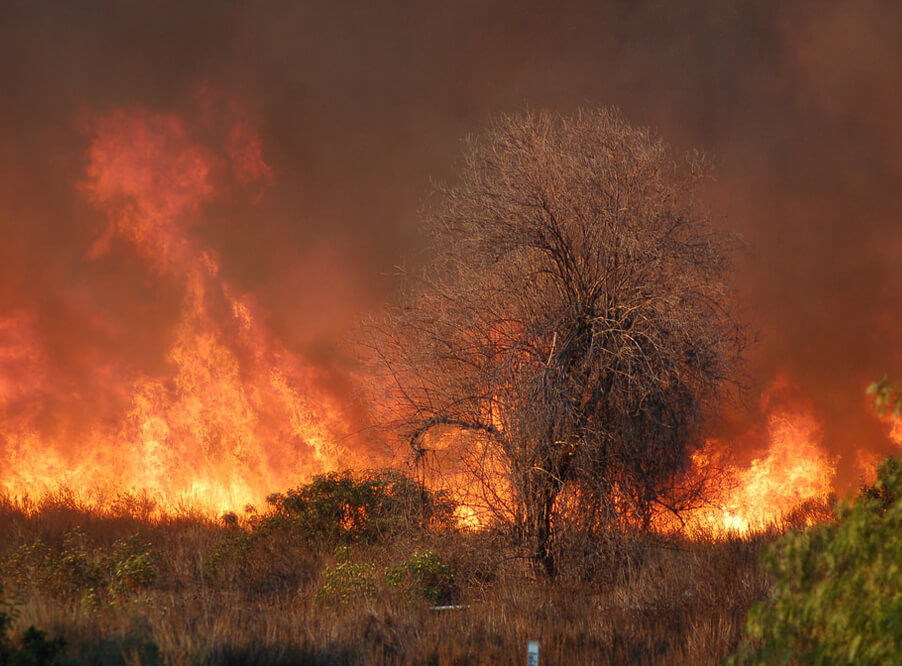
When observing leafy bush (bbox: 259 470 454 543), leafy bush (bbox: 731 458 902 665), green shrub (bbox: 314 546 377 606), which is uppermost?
leafy bush (bbox: 259 470 454 543)

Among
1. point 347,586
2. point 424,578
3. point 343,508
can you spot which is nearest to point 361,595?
point 347,586

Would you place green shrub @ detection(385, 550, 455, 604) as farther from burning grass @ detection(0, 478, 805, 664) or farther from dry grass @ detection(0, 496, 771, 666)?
dry grass @ detection(0, 496, 771, 666)

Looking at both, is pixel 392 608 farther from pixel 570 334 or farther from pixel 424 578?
pixel 570 334

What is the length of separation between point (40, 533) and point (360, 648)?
8.90 m

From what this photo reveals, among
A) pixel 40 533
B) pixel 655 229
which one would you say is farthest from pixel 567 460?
pixel 40 533

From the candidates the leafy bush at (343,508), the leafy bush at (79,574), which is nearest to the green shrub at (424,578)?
the leafy bush at (343,508)

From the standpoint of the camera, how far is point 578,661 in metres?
8.30

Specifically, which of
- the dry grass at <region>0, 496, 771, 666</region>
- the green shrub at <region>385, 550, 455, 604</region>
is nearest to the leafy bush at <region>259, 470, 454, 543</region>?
the dry grass at <region>0, 496, 771, 666</region>

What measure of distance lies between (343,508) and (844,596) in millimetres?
10685

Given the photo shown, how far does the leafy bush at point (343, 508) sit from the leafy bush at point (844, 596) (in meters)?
8.52

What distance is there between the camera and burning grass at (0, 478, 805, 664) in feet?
27.0

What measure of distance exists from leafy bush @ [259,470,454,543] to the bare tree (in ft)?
4.19

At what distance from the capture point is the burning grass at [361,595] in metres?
8.22

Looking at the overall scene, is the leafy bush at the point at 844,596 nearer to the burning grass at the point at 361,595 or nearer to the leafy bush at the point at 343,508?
the burning grass at the point at 361,595
